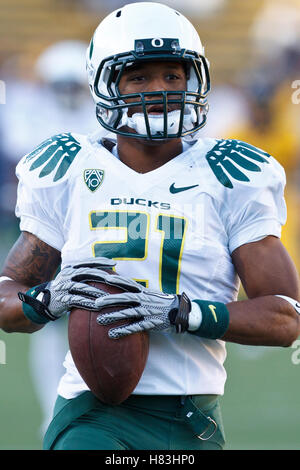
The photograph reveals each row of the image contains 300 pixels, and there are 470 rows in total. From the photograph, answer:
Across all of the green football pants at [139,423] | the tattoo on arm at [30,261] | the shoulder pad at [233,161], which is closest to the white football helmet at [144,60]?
the shoulder pad at [233,161]

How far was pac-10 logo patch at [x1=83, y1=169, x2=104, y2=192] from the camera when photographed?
8.70 feet

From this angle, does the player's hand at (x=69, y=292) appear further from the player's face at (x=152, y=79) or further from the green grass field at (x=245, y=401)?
the green grass field at (x=245, y=401)

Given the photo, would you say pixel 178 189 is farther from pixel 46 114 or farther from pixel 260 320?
pixel 46 114

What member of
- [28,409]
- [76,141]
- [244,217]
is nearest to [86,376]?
[244,217]

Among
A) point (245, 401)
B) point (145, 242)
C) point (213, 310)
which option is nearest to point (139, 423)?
point (213, 310)

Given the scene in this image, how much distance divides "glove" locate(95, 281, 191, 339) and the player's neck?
52 centimetres

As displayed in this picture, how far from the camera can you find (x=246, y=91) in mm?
8344

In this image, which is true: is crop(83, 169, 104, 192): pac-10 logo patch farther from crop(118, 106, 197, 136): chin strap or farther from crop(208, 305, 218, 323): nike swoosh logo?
crop(208, 305, 218, 323): nike swoosh logo

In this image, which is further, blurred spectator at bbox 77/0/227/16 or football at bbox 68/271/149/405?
blurred spectator at bbox 77/0/227/16

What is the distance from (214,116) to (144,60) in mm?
5299

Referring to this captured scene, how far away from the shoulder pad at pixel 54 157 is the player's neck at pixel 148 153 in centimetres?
17

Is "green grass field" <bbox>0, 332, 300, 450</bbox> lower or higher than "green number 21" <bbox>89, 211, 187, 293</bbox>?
lower

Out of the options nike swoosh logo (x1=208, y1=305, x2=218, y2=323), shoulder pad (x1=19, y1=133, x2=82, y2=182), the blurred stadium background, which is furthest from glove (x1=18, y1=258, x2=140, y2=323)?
the blurred stadium background
